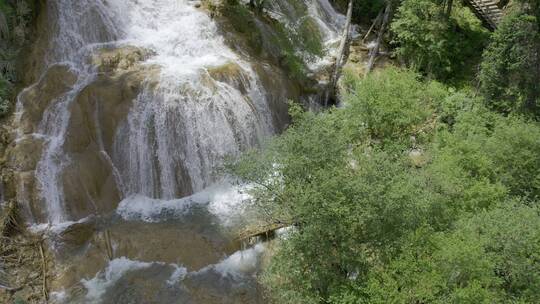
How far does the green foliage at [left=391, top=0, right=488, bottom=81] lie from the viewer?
22594 mm

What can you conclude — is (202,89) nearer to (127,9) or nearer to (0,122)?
(127,9)

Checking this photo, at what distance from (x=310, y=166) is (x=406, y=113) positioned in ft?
25.9

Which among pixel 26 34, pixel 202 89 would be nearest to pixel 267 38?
pixel 202 89

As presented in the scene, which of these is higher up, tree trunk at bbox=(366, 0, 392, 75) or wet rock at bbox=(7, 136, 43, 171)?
tree trunk at bbox=(366, 0, 392, 75)

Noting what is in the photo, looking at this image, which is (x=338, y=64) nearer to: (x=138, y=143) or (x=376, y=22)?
(x=376, y=22)

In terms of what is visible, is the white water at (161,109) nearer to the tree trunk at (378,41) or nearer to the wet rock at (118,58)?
the wet rock at (118,58)

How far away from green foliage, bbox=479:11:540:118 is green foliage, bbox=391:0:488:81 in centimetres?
288

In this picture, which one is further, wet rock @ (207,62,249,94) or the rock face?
wet rock @ (207,62,249,94)

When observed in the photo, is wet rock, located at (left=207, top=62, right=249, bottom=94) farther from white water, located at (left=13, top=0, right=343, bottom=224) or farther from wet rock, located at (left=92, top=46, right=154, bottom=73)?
wet rock, located at (left=92, top=46, right=154, bottom=73)

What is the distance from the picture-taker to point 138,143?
1764 centimetres

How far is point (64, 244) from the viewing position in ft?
50.5

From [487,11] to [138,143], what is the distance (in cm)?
2147

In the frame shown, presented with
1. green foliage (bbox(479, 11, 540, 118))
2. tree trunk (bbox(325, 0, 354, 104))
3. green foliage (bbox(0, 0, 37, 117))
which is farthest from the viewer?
tree trunk (bbox(325, 0, 354, 104))

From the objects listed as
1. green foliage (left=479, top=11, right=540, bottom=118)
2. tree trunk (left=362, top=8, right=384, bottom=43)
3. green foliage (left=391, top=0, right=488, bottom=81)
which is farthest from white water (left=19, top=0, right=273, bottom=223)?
green foliage (left=479, top=11, right=540, bottom=118)
